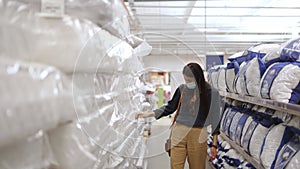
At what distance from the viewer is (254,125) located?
243cm

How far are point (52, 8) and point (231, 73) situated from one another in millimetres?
2833

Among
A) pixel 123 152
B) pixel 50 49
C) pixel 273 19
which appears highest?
pixel 273 19

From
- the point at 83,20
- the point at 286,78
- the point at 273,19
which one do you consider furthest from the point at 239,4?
the point at 83,20

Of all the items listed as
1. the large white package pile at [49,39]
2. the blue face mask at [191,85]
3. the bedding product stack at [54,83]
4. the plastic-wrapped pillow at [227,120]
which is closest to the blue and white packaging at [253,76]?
the blue face mask at [191,85]

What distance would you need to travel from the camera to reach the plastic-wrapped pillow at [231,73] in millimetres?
3269

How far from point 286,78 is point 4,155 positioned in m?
1.67

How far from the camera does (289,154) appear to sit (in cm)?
176

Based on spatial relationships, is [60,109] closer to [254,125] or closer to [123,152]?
[123,152]

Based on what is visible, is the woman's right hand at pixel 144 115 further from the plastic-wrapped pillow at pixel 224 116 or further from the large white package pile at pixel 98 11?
the plastic-wrapped pillow at pixel 224 116

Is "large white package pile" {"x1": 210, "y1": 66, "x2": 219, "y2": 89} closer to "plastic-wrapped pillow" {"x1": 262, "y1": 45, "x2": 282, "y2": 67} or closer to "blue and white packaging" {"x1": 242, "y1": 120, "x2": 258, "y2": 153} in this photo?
"blue and white packaging" {"x1": 242, "y1": 120, "x2": 258, "y2": 153}

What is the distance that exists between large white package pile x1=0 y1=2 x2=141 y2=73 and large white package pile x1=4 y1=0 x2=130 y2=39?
0.10 ft

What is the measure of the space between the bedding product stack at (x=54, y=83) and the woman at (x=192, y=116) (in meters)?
1.32

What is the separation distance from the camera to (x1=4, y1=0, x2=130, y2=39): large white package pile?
0.86 metres

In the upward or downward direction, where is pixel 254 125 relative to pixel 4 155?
downward
